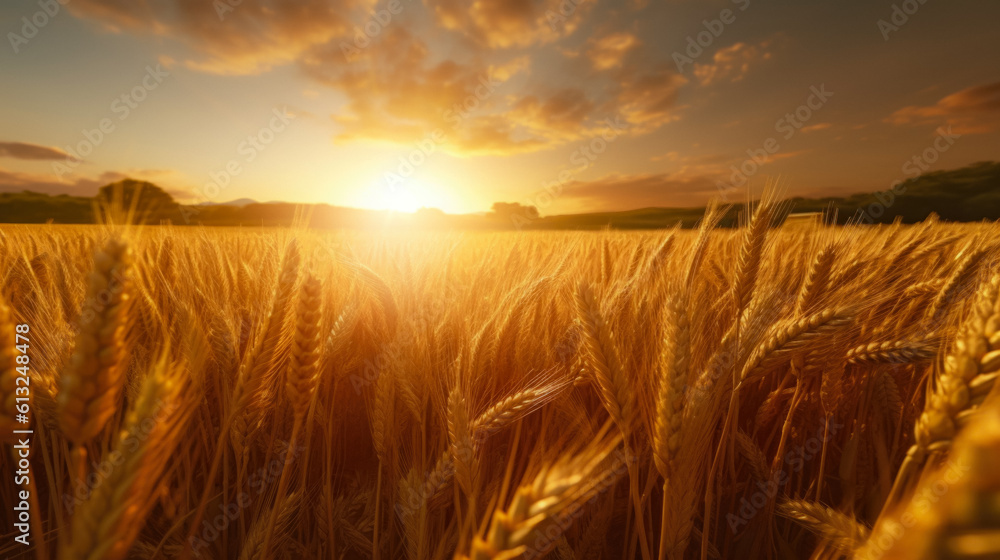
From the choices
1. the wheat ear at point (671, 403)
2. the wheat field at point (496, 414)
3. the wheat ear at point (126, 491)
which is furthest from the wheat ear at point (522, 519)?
the wheat ear at point (126, 491)

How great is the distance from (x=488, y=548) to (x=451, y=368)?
2.97ft

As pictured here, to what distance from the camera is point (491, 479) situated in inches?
50.0

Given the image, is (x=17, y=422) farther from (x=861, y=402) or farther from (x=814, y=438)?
(x=861, y=402)

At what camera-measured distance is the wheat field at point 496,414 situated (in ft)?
2.01

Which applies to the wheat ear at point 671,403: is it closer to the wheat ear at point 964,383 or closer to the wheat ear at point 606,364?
the wheat ear at point 606,364

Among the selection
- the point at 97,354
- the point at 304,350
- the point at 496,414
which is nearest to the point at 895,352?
the point at 496,414

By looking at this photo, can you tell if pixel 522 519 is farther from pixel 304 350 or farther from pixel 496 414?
pixel 304 350

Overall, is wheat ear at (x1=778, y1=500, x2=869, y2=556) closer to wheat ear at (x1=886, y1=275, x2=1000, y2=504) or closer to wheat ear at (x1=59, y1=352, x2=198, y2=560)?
wheat ear at (x1=886, y1=275, x2=1000, y2=504)

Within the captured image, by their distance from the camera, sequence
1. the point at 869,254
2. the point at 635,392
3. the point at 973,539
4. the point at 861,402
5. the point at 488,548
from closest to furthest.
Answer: the point at 973,539 → the point at 488,548 → the point at 635,392 → the point at 861,402 → the point at 869,254

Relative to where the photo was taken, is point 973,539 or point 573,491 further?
point 573,491

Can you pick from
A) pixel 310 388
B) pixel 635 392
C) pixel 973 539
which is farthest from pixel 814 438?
pixel 310 388

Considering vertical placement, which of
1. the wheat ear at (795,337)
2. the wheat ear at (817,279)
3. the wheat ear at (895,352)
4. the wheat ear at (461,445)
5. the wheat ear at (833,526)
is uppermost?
the wheat ear at (817,279)

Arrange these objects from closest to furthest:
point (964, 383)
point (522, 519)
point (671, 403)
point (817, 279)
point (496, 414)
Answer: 1. point (522, 519)
2. point (964, 383)
3. point (671, 403)
4. point (496, 414)
5. point (817, 279)

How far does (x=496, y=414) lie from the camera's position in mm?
1072
